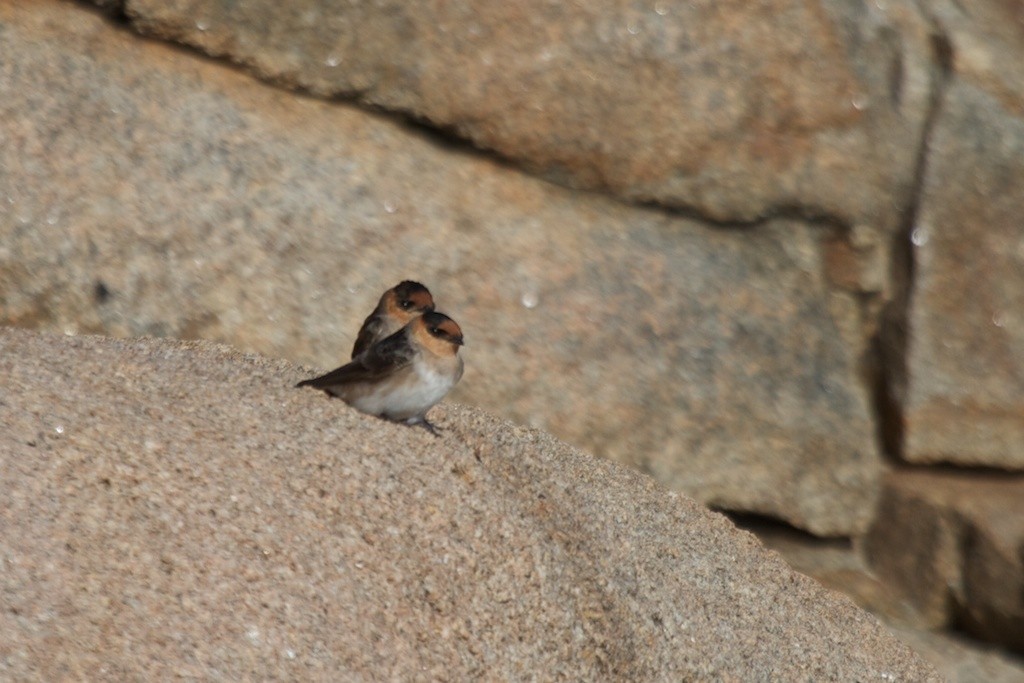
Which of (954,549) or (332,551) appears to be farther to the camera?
(954,549)

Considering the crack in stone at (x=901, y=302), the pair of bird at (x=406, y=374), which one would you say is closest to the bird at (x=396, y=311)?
the pair of bird at (x=406, y=374)

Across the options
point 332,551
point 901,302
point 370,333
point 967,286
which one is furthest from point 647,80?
point 332,551

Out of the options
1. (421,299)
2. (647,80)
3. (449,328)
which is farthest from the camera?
(647,80)

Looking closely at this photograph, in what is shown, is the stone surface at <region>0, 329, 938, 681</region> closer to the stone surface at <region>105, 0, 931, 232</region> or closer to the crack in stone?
the stone surface at <region>105, 0, 931, 232</region>

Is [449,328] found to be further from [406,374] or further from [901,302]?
[901,302]

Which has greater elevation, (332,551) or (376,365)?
(332,551)

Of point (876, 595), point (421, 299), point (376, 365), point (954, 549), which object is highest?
point (376, 365)
